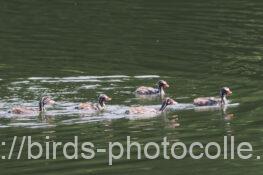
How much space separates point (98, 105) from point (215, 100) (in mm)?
2587

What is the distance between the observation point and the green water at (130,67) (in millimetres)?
16656

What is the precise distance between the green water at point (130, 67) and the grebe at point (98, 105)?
0.38 m

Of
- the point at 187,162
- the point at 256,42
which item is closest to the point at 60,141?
the point at 187,162

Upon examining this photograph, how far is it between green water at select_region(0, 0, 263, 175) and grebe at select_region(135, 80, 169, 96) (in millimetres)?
222

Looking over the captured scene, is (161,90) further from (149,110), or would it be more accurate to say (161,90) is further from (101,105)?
(101,105)

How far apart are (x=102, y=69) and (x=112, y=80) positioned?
1330 millimetres

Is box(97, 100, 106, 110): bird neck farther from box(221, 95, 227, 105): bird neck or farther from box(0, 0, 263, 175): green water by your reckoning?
box(221, 95, 227, 105): bird neck

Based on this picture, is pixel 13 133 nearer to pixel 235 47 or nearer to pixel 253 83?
pixel 253 83

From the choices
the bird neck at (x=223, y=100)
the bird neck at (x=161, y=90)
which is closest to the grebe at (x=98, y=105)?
the bird neck at (x=161, y=90)

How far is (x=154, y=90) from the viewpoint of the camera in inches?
858

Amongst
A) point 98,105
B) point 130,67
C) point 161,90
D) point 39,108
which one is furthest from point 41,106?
point 130,67

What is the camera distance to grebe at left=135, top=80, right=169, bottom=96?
70.3 ft

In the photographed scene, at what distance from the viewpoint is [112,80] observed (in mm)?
22531

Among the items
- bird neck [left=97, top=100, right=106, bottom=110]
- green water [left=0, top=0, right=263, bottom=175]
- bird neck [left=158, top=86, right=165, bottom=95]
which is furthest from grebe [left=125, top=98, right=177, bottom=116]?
bird neck [left=158, top=86, right=165, bottom=95]
